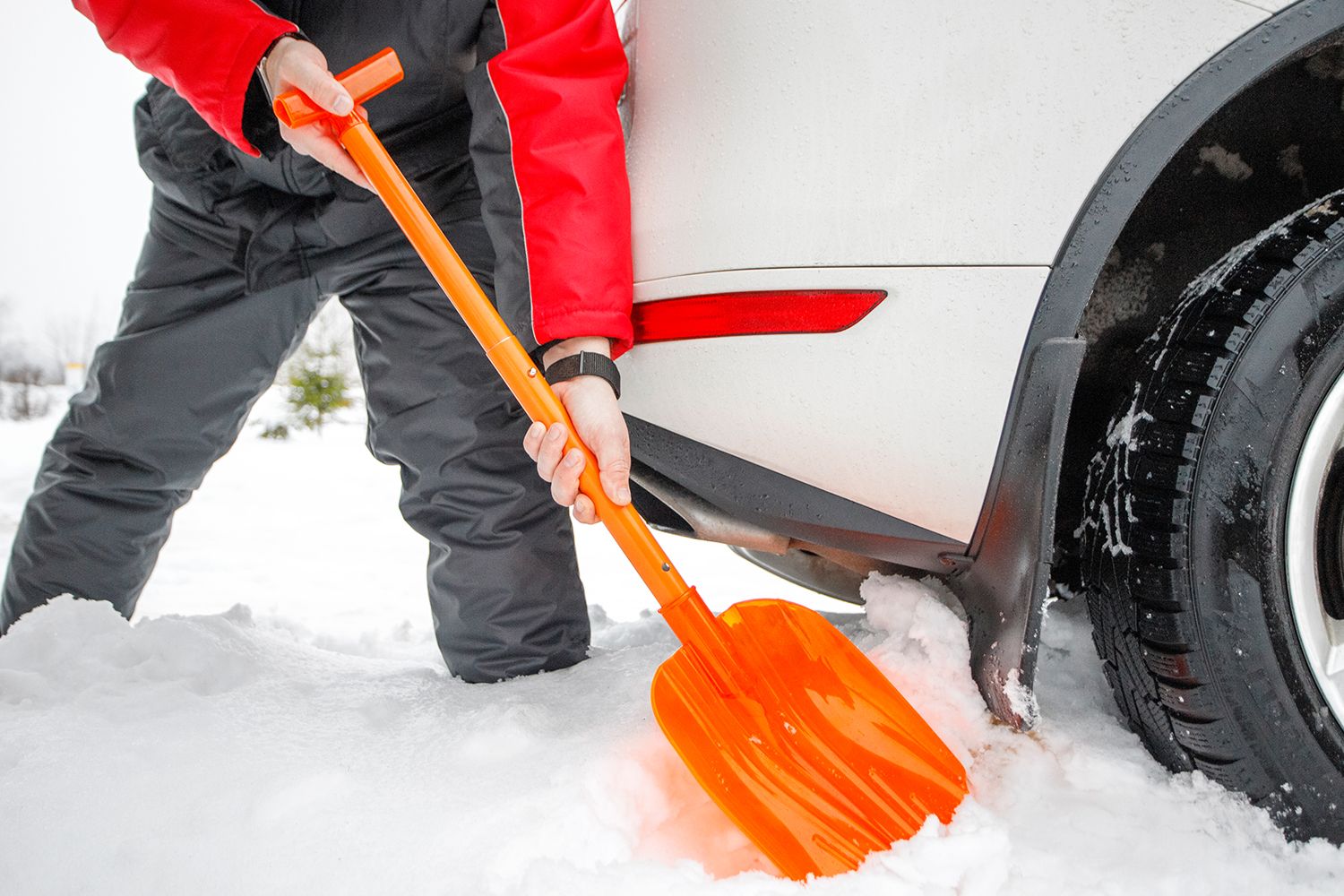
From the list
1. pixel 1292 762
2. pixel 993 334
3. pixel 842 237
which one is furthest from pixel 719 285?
pixel 1292 762

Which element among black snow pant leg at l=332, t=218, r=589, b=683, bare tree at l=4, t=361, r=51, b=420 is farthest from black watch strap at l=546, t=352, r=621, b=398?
bare tree at l=4, t=361, r=51, b=420

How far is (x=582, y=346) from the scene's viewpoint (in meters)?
0.98

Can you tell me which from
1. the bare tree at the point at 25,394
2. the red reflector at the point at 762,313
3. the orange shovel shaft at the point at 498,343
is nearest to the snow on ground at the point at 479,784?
the orange shovel shaft at the point at 498,343

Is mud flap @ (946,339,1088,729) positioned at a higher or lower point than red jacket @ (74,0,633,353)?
lower

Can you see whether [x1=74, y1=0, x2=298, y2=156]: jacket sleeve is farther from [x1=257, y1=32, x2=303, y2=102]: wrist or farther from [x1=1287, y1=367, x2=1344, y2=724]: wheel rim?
[x1=1287, y1=367, x2=1344, y2=724]: wheel rim

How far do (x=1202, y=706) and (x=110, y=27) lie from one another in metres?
1.57

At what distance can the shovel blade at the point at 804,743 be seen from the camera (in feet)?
2.90

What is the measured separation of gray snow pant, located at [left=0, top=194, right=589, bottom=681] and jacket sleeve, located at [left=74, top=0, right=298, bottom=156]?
0.27 metres

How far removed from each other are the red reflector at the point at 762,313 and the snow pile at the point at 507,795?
43cm

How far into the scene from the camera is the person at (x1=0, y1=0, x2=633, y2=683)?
3.23 feet

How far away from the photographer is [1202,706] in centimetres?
86

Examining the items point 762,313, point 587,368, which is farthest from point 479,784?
point 762,313

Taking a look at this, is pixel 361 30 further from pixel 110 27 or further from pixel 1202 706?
pixel 1202 706

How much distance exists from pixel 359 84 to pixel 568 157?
0.88 ft
